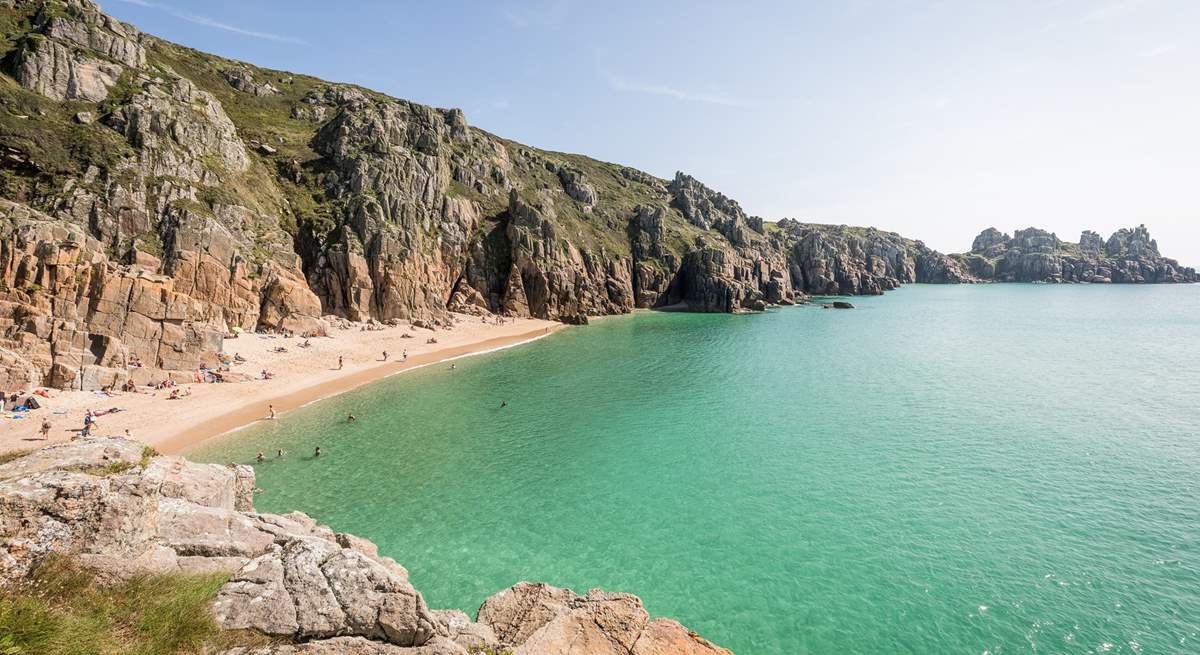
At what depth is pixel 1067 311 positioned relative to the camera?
110 m

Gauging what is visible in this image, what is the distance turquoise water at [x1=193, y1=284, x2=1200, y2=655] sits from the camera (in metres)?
17.8

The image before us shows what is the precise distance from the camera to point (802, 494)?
2617 centimetres

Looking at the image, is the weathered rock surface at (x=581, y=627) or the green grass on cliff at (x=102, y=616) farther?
the weathered rock surface at (x=581, y=627)

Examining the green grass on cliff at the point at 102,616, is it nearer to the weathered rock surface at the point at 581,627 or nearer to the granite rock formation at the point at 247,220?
the weathered rock surface at the point at 581,627

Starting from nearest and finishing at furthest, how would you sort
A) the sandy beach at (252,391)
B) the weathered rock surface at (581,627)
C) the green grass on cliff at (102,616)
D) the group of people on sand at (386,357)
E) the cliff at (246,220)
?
the green grass on cliff at (102,616)
the weathered rock surface at (581,627)
the sandy beach at (252,391)
the cliff at (246,220)
the group of people on sand at (386,357)

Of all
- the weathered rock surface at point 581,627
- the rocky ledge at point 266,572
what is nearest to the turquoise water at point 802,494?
the weathered rock surface at point 581,627

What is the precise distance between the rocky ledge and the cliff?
3622 cm

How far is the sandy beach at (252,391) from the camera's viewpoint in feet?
104

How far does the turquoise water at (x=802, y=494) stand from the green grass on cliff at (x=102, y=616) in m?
10.6

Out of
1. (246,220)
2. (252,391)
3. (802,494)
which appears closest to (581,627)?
(802,494)

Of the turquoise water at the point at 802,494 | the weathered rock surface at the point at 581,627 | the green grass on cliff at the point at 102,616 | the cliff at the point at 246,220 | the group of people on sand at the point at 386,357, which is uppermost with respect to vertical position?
the cliff at the point at 246,220

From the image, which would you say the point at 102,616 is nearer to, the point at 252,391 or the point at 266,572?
the point at 266,572

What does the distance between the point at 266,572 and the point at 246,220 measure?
70552 mm

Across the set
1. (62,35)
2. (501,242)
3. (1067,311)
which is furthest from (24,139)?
(1067,311)
